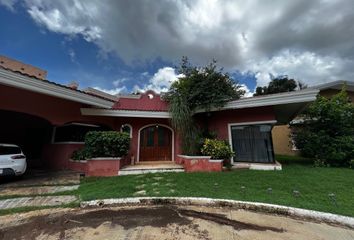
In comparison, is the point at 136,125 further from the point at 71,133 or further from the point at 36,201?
the point at 36,201

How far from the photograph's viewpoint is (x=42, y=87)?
20.9ft

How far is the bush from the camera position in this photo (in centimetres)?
827

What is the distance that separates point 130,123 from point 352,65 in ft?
82.6

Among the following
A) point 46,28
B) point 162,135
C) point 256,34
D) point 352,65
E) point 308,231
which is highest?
point 352,65

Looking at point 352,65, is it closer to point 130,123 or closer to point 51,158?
point 130,123

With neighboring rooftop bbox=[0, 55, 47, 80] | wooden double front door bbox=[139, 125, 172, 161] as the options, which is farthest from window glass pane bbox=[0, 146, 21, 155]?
neighboring rooftop bbox=[0, 55, 47, 80]

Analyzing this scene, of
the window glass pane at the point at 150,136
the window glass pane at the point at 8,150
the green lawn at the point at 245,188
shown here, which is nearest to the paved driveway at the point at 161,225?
the green lawn at the point at 245,188

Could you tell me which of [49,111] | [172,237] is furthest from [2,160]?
[172,237]

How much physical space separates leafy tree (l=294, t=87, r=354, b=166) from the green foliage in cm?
920

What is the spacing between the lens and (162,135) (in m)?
11.1

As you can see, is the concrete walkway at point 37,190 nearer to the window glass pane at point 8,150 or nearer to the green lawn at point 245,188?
the green lawn at point 245,188

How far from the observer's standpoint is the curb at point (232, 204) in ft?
11.9

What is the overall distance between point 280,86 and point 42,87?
3015 cm

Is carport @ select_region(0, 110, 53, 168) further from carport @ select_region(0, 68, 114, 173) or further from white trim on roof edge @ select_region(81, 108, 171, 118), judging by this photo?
white trim on roof edge @ select_region(81, 108, 171, 118)
